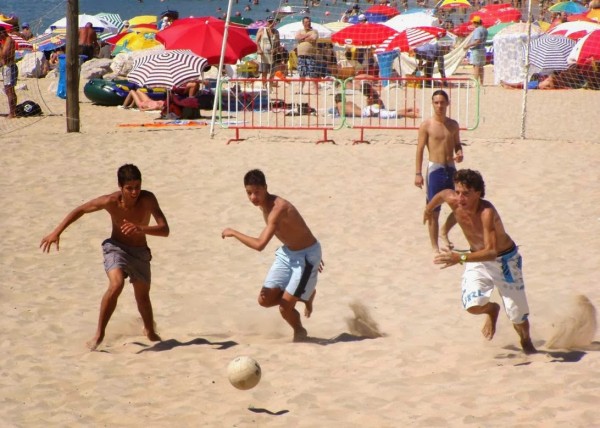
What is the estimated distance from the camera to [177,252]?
27.0 ft

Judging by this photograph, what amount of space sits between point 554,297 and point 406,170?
192 inches

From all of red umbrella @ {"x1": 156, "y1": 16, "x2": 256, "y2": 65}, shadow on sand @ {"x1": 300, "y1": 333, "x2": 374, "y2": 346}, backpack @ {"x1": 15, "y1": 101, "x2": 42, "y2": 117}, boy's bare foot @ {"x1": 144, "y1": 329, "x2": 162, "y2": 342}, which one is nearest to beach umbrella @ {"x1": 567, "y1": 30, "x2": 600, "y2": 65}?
red umbrella @ {"x1": 156, "y1": 16, "x2": 256, "y2": 65}

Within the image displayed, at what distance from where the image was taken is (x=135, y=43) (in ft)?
82.3

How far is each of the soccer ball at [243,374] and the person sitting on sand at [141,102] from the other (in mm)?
13058

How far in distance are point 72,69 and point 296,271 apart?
988cm

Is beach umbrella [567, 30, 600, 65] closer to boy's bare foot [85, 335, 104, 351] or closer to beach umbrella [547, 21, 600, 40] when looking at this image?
beach umbrella [547, 21, 600, 40]

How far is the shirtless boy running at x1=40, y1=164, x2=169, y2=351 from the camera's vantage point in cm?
557

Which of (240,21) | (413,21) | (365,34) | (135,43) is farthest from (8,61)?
(240,21)

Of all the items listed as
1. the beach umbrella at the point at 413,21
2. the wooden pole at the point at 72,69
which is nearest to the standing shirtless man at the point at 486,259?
the wooden pole at the point at 72,69

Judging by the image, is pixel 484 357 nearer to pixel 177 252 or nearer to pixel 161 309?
pixel 161 309

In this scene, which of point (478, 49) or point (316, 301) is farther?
point (478, 49)

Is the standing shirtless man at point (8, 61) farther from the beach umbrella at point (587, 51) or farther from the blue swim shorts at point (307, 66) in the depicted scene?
the beach umbrella at point (587, 51)

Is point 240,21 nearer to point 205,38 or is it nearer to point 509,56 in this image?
point 509,56

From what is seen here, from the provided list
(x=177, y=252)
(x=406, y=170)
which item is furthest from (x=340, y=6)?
(x=177, y=252)
